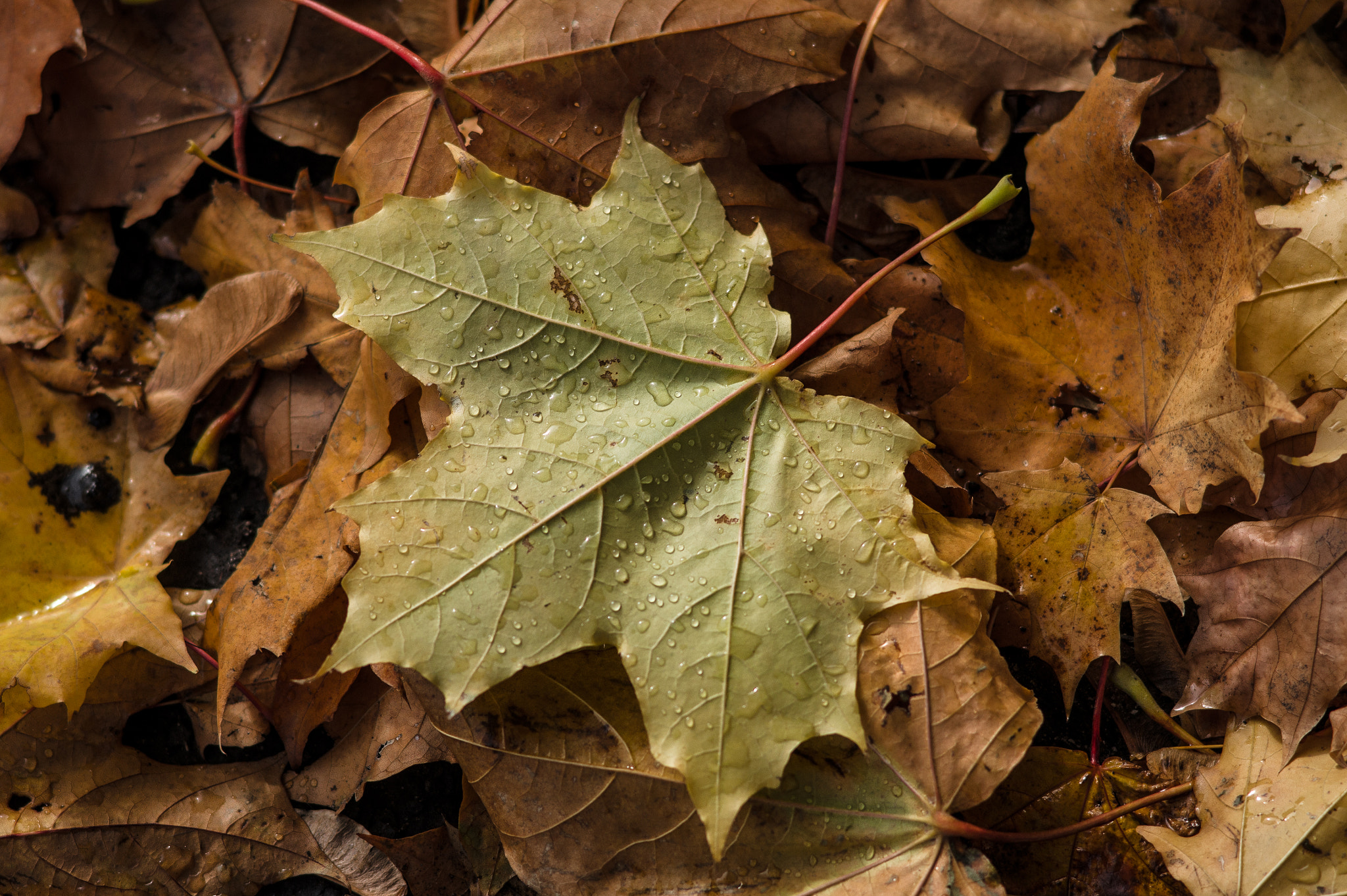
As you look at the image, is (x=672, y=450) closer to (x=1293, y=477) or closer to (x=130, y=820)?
(x=1293, y=477)

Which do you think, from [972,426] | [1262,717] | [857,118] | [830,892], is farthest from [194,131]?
[1262,717]

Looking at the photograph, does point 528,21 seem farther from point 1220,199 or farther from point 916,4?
point 1220,199

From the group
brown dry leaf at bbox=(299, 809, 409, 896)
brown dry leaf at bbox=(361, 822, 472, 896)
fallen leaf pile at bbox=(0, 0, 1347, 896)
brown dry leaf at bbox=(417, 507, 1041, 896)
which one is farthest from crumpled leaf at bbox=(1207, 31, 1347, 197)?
brown dry leaf at bbox=(299, 809, 409, 896)

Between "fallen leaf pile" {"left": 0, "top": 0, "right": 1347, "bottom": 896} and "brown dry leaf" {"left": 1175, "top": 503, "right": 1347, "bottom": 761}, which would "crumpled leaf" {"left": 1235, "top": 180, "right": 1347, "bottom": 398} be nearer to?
"fallen leaf pile" {"left": 0, "top": 0, "right": 1347, "bottom": 896}

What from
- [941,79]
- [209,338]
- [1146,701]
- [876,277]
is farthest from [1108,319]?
[209,338]

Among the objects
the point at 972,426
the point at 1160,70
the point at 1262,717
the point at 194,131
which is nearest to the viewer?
the point at 1262,717

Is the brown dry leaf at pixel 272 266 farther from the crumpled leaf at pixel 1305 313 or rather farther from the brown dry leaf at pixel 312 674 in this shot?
the crumpled leaf at pixel 1305 313
